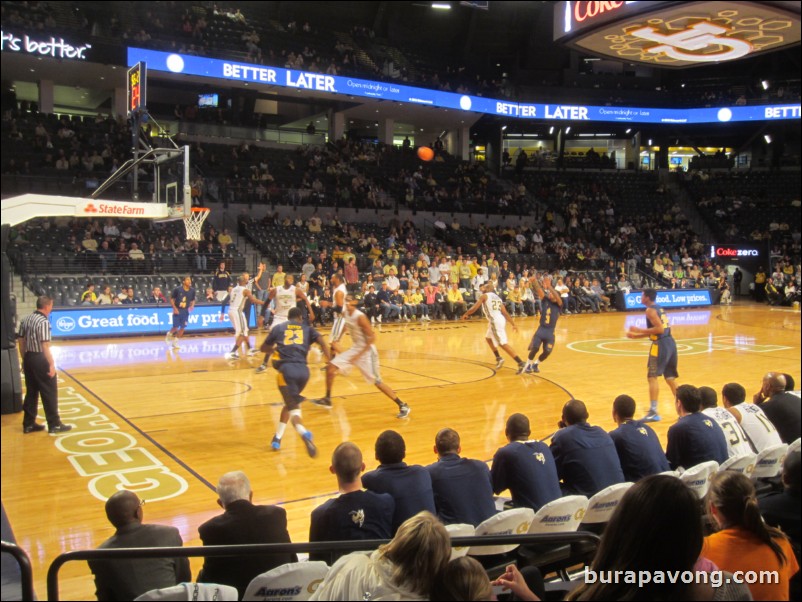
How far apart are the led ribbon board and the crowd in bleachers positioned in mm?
20944

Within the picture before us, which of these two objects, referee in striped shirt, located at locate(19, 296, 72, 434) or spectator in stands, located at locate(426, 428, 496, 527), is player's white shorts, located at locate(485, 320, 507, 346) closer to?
referee in striped shirt, located at locate(19, 296, 72, 434)

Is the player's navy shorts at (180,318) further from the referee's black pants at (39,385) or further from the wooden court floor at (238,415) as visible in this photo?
the referee's black pants at (39,385)

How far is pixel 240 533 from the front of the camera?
144 inches

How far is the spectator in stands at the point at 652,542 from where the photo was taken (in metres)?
2.05

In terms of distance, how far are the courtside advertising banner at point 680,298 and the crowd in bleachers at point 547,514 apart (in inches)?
798

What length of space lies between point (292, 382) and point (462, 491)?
338 cm

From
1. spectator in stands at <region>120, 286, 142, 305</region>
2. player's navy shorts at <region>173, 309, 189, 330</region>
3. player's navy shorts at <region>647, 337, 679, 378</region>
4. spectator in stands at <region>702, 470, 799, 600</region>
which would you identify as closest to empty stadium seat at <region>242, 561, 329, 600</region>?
spectator in stands at <region>702, 470, 799, 600</region>

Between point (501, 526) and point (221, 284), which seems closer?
point (501, 526)

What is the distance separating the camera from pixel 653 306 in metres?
9.24

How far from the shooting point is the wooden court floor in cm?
559

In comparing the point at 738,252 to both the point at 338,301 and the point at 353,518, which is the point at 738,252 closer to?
the point at 338,301

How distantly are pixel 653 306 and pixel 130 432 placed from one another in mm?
6590

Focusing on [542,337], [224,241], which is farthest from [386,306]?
[542,337]

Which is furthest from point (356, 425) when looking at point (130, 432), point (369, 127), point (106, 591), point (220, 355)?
point (369, 127)
